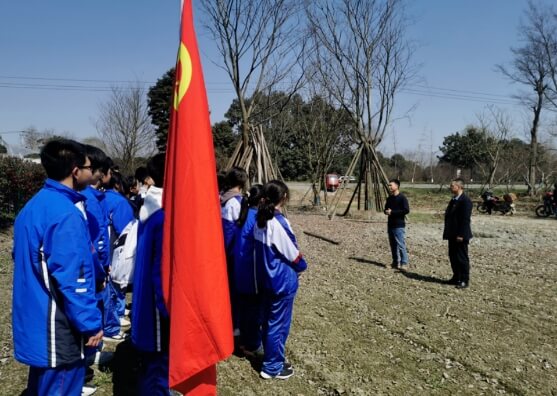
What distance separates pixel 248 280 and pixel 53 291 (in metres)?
1.93

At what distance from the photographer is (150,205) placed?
2445 millimetres

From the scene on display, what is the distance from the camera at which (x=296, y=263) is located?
11.7ft

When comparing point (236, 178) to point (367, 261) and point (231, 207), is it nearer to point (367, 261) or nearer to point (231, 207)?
point (231, 207)

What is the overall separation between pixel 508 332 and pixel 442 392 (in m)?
1.94

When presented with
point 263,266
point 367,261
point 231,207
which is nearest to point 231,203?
point 231,207

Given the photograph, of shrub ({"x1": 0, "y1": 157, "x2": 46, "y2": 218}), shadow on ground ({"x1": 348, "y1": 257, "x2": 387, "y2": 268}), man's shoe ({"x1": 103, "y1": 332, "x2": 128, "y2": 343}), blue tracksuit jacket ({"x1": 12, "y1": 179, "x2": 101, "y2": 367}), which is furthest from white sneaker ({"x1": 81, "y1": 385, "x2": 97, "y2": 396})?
shrub ({"x1": 0, "y1": 157, "x2": 46, "y2": 218})

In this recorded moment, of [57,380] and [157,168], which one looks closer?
[57,380]

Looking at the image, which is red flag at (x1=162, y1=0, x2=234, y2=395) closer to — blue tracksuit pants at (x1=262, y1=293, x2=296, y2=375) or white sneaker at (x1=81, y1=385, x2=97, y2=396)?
blue tracksuit pants at (x1=262, y1=293, x2=296, y2=375)

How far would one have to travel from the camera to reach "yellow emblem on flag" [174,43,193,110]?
7.35ft

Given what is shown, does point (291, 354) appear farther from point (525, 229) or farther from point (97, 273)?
point (525, 229)

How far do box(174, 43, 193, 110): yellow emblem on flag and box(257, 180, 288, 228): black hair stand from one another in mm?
1472

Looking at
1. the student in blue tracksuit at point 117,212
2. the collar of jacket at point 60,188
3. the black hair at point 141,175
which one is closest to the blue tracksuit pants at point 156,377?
the collar of jacket at point 60,188

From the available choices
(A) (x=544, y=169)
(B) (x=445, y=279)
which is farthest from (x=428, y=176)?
(B) (x=445, y=279)

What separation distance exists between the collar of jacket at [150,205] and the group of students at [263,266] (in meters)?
1.22
